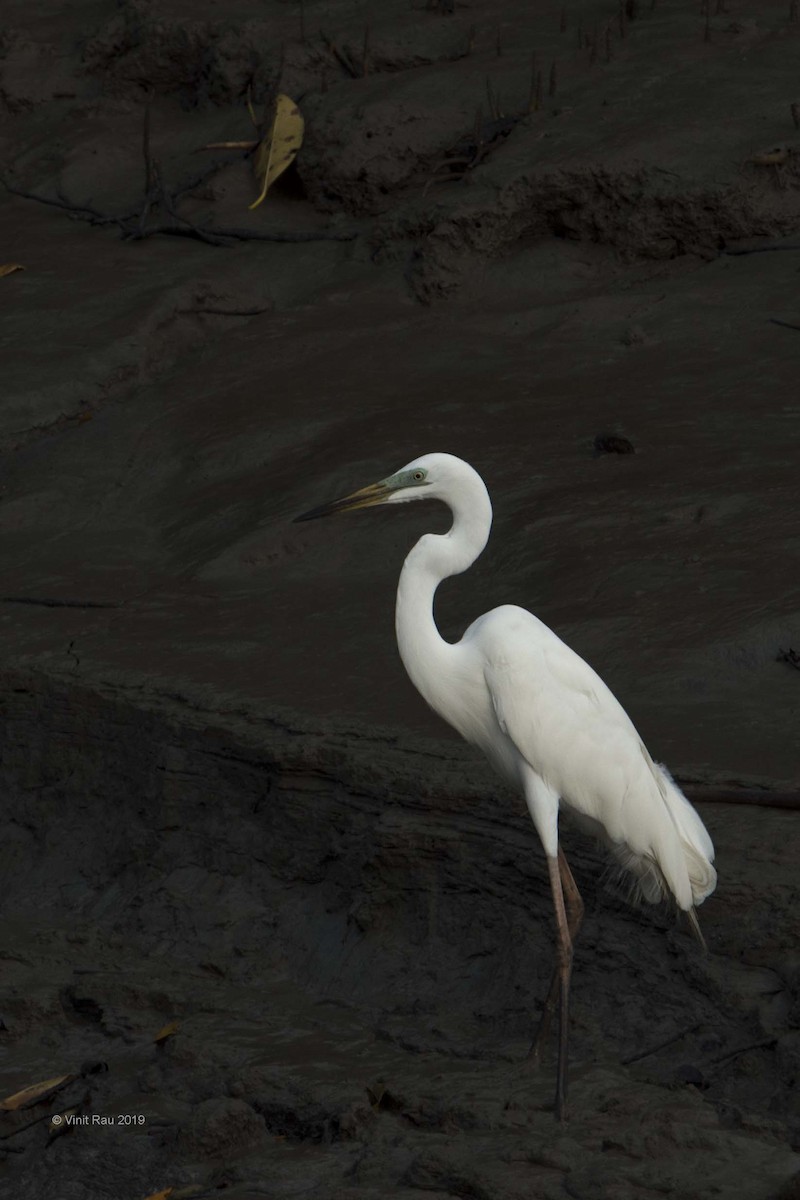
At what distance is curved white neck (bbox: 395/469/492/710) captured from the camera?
174 inches

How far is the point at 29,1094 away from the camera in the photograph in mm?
4492

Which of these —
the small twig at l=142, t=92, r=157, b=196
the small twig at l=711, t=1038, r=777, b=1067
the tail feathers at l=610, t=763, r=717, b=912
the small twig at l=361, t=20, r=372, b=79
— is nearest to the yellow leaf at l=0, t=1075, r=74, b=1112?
the tail feathers at l=610, t=763, r=717, b=912

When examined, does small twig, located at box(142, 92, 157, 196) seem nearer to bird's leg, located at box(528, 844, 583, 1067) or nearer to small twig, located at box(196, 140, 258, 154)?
small twig, located at box(196, 140, 258, 154)

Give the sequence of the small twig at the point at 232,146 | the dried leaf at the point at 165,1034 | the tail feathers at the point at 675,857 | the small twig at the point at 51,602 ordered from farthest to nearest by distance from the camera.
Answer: the small twig at the point at 232,146
the small twig at the point at 51,602
the dried leaf at the point at 165,1034
the tail feathers at the point at 675,857

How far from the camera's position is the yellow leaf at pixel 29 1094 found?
446cm

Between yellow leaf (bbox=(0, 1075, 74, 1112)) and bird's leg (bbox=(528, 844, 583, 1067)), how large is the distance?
1345 mm

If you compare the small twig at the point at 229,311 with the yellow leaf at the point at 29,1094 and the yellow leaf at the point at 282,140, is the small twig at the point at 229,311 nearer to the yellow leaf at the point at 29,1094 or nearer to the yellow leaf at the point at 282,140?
the yellow leaf at the point at 282,140

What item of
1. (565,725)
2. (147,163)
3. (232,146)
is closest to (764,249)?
(232,146)

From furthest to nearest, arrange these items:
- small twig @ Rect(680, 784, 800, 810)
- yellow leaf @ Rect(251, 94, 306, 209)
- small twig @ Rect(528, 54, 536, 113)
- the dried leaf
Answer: yellow leaf @ Rect(251, 94, 306, 209) < small twig @ Rect(528, 54, 536, 113) < the dried leaf < small twig @ Rect(680, 784, 800, 810)

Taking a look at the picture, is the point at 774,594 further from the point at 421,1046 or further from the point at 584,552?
the point at 421,1046

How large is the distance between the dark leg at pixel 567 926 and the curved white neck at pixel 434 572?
1.98 feet

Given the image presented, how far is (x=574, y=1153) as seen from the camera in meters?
3.55

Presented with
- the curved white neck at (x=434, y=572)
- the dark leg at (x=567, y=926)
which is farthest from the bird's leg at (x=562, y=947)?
the curved white neck at (x=434, y=572)

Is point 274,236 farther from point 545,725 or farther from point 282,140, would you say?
point 545,725
